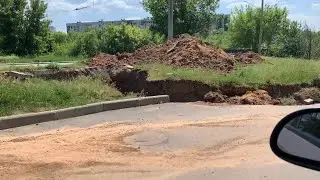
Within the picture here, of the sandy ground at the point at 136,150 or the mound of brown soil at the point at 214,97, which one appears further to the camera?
the mound of brown soil at the point at 214,97

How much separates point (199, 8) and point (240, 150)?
4296cm

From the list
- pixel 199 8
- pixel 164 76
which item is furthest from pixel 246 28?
pixel 164 76

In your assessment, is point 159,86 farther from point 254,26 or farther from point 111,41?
point 254,26

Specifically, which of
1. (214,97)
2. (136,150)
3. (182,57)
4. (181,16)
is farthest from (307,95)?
(181,16)

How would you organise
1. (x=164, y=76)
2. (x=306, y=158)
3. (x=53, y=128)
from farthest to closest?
(x=164, y=76), (x=53, y=128), (x=306, y=158)

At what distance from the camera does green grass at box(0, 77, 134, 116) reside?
11.5 meters

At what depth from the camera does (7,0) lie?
39781mm

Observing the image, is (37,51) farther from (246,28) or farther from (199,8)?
(246,28)

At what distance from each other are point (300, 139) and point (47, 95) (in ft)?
33.6

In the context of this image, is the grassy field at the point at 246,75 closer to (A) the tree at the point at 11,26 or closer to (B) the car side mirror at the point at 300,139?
(B) the car side mirror at the point at 300,139

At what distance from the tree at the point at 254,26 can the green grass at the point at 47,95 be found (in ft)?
135

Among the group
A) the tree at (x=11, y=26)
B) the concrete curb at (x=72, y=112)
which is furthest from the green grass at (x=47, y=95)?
the tree at (x=11, y=26)

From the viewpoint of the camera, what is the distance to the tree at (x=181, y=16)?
4709 cm

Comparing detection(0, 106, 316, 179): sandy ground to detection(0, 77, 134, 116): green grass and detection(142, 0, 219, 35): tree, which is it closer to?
detection(0, 77, 134, 116): green grass
